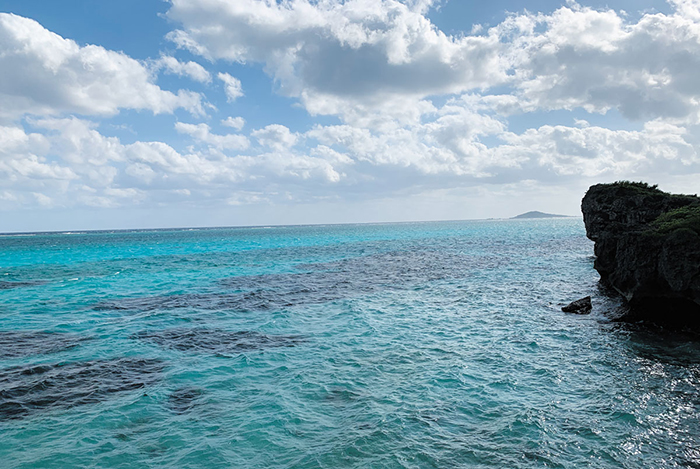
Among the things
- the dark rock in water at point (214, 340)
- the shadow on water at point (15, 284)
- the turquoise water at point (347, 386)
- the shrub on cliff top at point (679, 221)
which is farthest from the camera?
the shadow on water at point (15, 284)

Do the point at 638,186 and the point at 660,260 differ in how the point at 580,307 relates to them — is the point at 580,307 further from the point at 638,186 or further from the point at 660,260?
the point at 638,186

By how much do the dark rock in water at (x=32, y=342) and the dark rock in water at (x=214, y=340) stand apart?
10.2 feet

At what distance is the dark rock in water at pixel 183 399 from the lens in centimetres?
1214

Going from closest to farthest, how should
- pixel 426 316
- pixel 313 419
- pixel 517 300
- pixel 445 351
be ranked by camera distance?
pixel 313 419 → pixel 445 351 → pixel 426 316 → pixel 517 300

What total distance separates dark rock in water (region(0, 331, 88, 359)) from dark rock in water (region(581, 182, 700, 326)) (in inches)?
1095

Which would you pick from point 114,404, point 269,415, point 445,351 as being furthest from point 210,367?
point 445,351

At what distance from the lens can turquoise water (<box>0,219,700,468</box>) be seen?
9656 mm

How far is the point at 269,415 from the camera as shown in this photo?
459 inches

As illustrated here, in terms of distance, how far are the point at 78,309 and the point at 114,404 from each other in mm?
18770

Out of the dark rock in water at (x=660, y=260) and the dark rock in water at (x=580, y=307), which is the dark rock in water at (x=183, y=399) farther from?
the dark rock in water at (x=580, y=307)

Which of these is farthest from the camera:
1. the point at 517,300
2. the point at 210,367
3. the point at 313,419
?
the point at 517,300

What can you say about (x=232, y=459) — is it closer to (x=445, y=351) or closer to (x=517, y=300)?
(x=445, y=351)

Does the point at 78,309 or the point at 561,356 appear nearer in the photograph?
the point at 561,356

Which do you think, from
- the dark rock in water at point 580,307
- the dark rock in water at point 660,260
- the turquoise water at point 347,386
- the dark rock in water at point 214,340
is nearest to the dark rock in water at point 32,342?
the turquoise water at point 347,386
